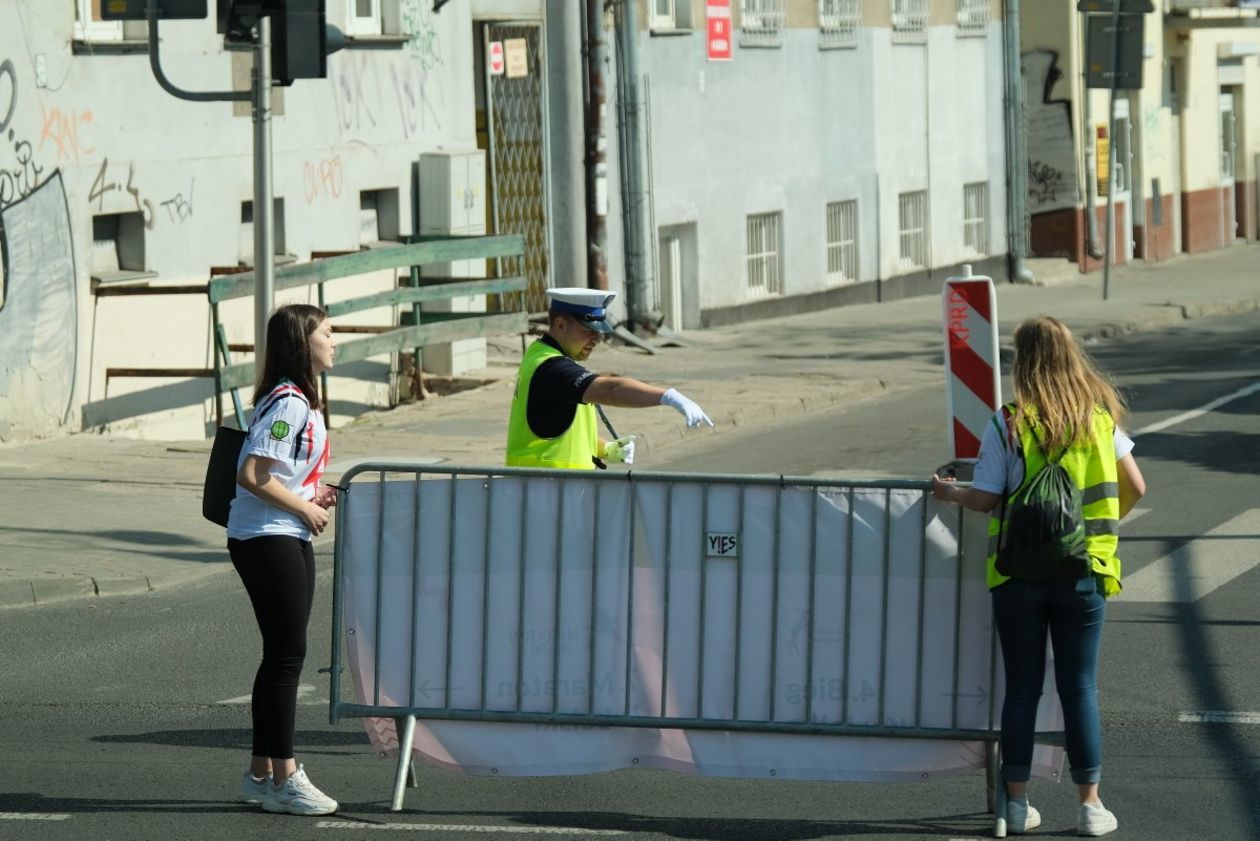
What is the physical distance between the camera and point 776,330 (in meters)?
24.4

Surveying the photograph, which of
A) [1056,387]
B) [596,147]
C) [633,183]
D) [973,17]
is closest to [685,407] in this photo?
[1056,387]

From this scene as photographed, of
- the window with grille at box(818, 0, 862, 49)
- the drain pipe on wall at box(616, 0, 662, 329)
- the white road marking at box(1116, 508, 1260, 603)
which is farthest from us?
the window with grille at box(818, 0, 862, 49)

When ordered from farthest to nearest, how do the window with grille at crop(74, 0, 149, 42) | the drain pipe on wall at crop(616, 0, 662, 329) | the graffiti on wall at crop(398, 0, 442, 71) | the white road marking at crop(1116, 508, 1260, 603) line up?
the drain pipe on wall at crop(616, 0, 662, 329) < the graffiti on wall at crop(398, 0, 442, 71) < the window with grille at crop(74, 0, 149, 42) < the white road marking at crop(1116, 508, 1260, 603)

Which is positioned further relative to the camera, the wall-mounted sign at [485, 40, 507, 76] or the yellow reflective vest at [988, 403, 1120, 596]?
the wall-mounted sign at [485, 40, 507, 76]

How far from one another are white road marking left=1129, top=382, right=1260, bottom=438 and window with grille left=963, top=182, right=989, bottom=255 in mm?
12878

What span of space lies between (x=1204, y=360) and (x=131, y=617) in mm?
13846

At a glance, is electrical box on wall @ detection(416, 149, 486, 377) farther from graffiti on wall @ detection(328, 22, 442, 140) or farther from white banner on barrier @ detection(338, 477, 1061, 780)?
white banner on barrier @ detection(338, 477, 1061, 780)

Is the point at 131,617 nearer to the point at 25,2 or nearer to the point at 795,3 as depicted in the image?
the point at 25,2

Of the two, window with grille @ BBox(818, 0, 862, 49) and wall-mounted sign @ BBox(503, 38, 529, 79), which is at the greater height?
window with grille @ BBox(818, 0, 862, 49)

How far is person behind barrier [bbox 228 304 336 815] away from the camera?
6.51 meters

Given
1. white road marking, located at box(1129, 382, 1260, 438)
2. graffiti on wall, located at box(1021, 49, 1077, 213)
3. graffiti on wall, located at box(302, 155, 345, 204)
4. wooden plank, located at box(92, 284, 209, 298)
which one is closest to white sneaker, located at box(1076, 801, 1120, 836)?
white road marking, located at box(1129, 382, 1260, 438)

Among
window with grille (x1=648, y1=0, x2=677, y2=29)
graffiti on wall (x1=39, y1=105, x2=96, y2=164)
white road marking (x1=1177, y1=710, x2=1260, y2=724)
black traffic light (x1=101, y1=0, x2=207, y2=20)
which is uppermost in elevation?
window with grille (x1=648, y1=0, x2=677, y2=29)

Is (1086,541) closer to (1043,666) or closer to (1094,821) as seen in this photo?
(1043,666)

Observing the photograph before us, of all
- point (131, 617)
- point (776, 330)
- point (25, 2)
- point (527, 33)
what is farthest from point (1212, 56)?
point (131, 617)
